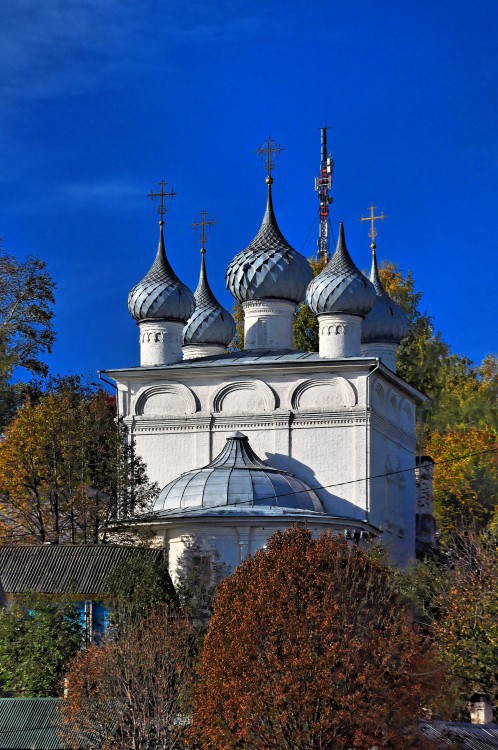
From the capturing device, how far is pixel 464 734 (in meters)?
24.0

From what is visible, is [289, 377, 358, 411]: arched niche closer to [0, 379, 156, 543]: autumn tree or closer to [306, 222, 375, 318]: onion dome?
[306, 222, 375, 318]: onion dome

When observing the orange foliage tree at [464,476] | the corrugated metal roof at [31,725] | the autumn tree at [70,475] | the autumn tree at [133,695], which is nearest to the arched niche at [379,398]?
the autumn tree at [70,475]

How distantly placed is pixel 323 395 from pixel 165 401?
9.86 feet

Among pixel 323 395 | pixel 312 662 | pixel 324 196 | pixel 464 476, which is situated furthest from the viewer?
pixel 324 196

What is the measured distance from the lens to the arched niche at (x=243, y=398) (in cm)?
3431

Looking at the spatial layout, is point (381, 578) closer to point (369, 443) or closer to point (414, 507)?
point (369, 443)

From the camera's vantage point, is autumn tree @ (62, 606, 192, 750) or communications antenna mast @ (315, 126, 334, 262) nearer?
autumn tree @ (62, 606, 192, 750)

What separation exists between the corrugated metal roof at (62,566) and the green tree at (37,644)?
0.47 metres

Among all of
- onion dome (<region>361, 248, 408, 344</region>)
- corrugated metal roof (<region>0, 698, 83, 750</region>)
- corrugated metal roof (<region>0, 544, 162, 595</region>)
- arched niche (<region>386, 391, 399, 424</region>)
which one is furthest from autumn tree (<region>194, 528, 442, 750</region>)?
onion dome (<region>361, 248, 408, 344</region>)

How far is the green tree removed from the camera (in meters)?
27.8

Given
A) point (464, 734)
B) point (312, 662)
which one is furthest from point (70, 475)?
point (312, 662)

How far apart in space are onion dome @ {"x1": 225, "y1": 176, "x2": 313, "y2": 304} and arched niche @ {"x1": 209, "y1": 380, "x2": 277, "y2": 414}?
88.0 inches

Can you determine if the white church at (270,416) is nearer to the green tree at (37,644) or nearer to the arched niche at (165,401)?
the arched niche at (165,401)

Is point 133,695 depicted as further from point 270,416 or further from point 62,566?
point 270,416
